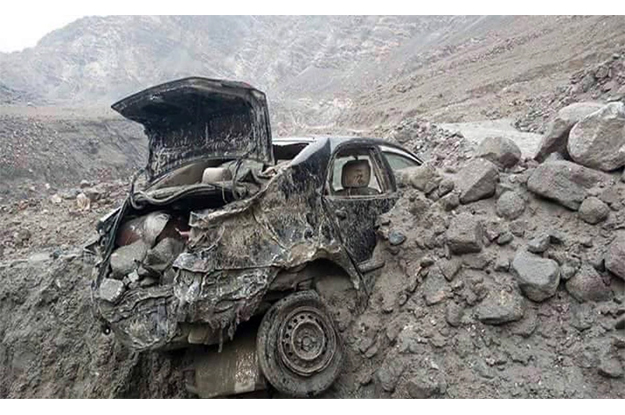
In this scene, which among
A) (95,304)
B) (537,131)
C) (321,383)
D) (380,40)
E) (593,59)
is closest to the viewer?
(95,304)

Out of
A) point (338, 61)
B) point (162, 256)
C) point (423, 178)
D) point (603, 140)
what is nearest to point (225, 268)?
point (162, 256)

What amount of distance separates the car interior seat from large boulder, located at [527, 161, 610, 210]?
155 centimetres

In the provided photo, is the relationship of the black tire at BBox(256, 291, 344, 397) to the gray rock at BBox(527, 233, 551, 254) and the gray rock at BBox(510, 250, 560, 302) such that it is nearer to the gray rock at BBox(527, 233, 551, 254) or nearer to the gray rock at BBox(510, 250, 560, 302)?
the gray rock at BBox(510, 250, 560, 302)

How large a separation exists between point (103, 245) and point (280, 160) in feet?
5.73

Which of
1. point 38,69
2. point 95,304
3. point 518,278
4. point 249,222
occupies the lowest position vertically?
point 38,69

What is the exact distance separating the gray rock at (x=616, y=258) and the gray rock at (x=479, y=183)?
119 cm

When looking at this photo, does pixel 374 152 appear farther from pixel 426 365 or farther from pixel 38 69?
pixel 38 69

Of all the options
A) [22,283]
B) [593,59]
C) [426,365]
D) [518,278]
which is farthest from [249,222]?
[593,59]

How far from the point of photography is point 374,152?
211 inches

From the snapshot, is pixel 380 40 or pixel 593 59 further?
pixel 380 40

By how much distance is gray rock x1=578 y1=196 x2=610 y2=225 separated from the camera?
4574mm

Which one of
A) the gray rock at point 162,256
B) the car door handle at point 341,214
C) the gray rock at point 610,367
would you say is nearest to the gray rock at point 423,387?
the gray rock at point 610,367

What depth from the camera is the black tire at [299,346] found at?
4039mm

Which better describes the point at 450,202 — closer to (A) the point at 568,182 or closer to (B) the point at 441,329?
(A) the point at 568,182
